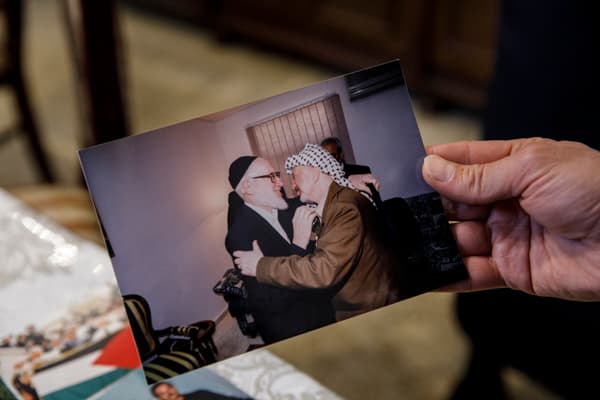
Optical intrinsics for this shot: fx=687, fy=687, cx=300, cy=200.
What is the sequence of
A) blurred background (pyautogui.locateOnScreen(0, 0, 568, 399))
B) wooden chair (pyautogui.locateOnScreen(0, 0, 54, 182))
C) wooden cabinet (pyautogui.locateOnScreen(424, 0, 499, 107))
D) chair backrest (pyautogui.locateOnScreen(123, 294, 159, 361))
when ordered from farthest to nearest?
wooden cabinet (pyautogui.locateOnScreen(424, 0, 499, 107)), wooden chair (pyautogui.locateOnScreen(0, 0, 54, 182)), blurred background (pyautogui.locateOnScreen(0, 0, 568, 399)), chair backrest (pyautogui.locateOnScreen(123, 294, 159, 361))

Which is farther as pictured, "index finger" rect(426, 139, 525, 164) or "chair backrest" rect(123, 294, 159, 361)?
"index finger" rect(426, 139, 525, 164)

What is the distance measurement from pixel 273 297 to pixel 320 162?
149mm

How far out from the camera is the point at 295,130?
71cm

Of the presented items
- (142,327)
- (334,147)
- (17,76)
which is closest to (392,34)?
(17,76)

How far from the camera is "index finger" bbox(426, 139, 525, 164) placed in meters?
0.82

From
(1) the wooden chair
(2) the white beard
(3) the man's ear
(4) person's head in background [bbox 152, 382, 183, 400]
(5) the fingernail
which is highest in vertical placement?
(1) the wooden chair

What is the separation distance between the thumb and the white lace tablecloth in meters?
0.27

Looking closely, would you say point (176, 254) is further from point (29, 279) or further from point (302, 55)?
point (302, 55)

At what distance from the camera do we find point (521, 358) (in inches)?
53.3

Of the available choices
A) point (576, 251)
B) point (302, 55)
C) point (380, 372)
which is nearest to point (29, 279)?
point (576, 251)

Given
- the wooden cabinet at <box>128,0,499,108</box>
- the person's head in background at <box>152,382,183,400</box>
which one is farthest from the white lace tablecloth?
the wooden cabinet at <box>128,0,499,108</box>

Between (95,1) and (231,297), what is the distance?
0.72 m

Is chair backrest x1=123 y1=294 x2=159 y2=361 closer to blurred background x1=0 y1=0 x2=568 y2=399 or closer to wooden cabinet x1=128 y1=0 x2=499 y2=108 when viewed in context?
blurred background x1=0 y1=0 x2=568 y2=399

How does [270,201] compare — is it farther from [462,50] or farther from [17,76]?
[462,50]
